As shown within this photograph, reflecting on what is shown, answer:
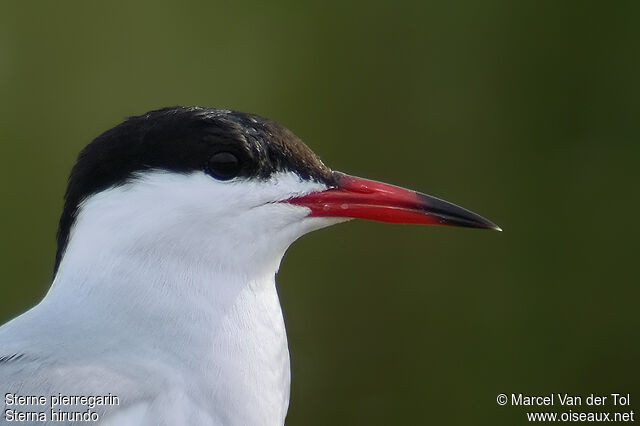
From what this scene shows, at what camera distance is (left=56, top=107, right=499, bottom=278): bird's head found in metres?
1.85

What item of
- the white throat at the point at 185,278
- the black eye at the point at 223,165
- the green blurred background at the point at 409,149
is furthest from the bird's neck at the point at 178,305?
the green blurred background at the point at 409,149

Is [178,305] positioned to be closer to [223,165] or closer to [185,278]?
[185,278]

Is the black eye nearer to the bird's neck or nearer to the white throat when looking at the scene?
the white throat

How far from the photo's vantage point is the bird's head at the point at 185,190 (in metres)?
1.85

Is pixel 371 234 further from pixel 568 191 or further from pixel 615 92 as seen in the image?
pixel 615 92

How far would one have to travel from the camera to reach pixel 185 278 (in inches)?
73.9

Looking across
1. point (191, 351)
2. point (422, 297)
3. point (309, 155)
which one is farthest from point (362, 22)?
point (191, 351)

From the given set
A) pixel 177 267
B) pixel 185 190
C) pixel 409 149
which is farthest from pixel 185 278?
pixel 409 149

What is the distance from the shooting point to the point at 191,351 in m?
1.83

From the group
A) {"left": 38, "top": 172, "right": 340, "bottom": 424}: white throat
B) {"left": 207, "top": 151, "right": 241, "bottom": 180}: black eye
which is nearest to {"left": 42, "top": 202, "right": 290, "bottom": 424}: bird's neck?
{"left": 38, "top": 172, "right": 340, "bottom": 424}: white throat

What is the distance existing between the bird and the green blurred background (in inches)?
82.0

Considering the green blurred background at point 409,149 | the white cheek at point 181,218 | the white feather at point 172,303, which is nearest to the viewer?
the white feather at point 172,303

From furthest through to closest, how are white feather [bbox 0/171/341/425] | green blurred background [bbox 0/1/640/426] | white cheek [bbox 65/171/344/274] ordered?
green blurred background [bbox 0/1/640/426] → white cheek [bbox 65/171/344/274] → white feather [bbox 0/171/341/425]

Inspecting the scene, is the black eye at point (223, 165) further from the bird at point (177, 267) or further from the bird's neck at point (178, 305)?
the bird's neck at point (178, 305)
